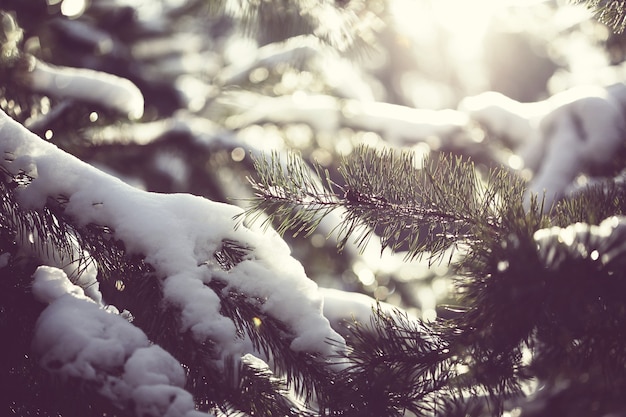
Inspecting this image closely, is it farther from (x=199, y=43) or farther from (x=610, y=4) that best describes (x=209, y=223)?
(x=199, y=43)

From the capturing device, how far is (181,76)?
4113 millimetres

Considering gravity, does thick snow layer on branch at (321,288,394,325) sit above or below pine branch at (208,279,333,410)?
above

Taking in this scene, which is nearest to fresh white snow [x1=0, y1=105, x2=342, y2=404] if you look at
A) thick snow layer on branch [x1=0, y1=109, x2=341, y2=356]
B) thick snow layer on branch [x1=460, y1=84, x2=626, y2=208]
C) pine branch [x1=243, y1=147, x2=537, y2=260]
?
thick snow layer on branch [x1=0, y1=109, x2=341, y2=356]

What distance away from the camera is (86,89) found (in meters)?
1.71

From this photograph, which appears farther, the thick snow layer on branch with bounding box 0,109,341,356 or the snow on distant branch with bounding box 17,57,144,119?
the snow on distant branch with bounding box 17,57,144,119

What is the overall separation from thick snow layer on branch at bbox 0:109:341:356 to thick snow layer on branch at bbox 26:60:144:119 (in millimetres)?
678

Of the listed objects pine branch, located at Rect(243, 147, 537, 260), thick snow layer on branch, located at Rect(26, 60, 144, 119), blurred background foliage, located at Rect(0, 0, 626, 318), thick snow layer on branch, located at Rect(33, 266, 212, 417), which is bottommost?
thick snow layer on branch, located at Rect(33, 266, 212, 417)

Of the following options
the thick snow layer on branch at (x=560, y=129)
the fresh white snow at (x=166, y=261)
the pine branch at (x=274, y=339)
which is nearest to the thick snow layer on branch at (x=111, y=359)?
the fresh white snow at (x=166, y=261)

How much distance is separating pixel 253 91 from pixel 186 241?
241cm

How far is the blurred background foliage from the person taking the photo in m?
1.72

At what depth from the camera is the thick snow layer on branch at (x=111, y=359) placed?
2.43 ft

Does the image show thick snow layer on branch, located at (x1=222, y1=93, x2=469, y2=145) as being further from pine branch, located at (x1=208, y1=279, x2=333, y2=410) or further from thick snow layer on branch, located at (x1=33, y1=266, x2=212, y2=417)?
thick snow layer on branch, located at (x1=33, y1=266, x2=212, y2=417)

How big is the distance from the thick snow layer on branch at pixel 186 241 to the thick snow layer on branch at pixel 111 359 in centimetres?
10

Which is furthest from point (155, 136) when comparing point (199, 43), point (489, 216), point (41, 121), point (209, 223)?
point (199, 43)
